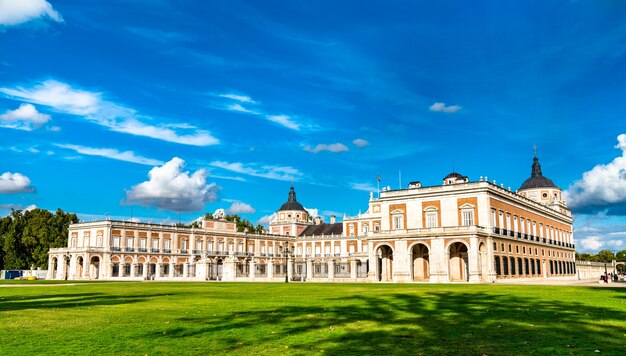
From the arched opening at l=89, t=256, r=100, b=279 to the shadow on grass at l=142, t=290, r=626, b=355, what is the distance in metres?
63.0

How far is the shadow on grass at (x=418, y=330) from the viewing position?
937 cm

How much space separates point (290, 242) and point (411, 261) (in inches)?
1969

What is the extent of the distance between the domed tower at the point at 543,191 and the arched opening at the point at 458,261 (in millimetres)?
36230

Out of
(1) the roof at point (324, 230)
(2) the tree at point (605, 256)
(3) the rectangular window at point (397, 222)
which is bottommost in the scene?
(2) the tree at point (605, 256)

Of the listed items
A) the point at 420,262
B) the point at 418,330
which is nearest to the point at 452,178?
the point at 420,262

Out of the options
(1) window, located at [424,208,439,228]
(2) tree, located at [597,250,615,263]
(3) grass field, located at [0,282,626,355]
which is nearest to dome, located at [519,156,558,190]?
(1) window, located at [424,208,439,228]

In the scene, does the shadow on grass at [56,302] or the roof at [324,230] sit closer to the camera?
the shadow on grass at [56,302]

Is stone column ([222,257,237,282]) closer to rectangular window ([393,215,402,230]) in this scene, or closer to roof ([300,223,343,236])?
rectangular window ([393,215,402,230])

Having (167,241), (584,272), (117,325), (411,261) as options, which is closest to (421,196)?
(411,261)

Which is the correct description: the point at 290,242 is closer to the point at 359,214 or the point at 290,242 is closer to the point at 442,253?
the point at 359,214

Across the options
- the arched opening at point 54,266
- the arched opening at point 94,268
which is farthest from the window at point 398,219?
the arched opening at point 54,266

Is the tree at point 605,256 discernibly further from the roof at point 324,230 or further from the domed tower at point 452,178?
the domed tower at point 452,178

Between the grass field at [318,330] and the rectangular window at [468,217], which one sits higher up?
the rectangular window at [468,217]

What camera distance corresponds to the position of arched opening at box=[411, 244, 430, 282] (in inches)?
2205
